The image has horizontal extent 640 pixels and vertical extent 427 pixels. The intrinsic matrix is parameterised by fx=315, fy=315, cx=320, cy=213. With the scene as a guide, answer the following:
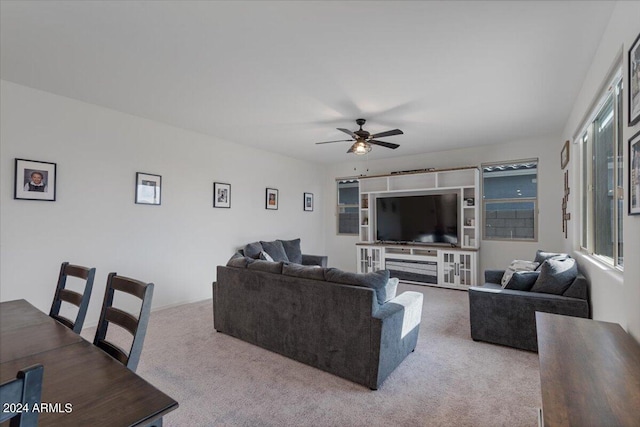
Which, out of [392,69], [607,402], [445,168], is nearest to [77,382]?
[607,402]

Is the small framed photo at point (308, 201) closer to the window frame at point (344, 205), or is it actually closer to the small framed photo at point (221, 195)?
the window frame at point (344, 205)

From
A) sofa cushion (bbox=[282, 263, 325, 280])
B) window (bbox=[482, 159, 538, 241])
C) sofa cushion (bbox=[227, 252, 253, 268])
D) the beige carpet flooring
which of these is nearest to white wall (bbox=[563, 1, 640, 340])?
the beige carpet flooring

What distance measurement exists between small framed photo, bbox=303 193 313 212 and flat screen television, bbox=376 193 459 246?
1.52 meters

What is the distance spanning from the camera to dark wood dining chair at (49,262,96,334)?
166 cm

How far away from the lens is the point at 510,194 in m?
5.57

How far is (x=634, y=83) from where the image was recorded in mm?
1639

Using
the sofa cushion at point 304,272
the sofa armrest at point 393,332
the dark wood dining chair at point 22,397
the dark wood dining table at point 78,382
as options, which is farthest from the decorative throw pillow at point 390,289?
the dark wood dining chair at point 22,397

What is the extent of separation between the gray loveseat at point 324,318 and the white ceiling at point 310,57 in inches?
70.4

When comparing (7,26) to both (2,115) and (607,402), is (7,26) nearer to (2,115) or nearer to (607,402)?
(2,115)

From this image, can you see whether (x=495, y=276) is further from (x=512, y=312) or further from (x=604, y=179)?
(x=604, y=179)

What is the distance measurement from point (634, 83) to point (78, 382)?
9.09 feet

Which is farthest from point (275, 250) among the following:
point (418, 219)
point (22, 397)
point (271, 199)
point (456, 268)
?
point (22, 397)

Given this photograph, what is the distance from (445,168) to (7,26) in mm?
5987

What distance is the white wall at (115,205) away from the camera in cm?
318
